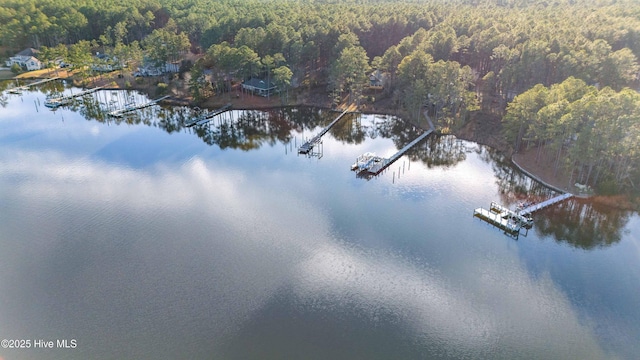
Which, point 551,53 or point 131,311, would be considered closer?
point 131,311

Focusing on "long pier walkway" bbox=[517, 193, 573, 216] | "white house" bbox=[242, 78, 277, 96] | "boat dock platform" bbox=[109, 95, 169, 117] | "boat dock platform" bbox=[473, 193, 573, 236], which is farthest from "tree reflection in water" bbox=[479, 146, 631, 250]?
"boat dock platform" bbox=[109, 95, 169, 117]

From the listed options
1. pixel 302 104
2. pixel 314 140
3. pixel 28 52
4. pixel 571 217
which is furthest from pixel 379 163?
pixel 28 52

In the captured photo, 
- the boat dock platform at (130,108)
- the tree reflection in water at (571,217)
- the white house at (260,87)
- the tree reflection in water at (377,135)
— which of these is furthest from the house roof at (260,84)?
the tree reflection in water at (571,217)

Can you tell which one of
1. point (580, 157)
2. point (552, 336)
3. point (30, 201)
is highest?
point (580, 157)

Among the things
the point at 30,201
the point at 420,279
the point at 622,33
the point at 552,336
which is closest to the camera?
the point at 552,336

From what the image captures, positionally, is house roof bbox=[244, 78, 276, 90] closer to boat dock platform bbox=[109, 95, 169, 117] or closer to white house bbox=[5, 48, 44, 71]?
boat dock platform bbox=[109, 95, 169, 117]

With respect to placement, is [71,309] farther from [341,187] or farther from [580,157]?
[580,157]

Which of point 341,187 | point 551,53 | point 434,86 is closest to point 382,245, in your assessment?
point 341,187
